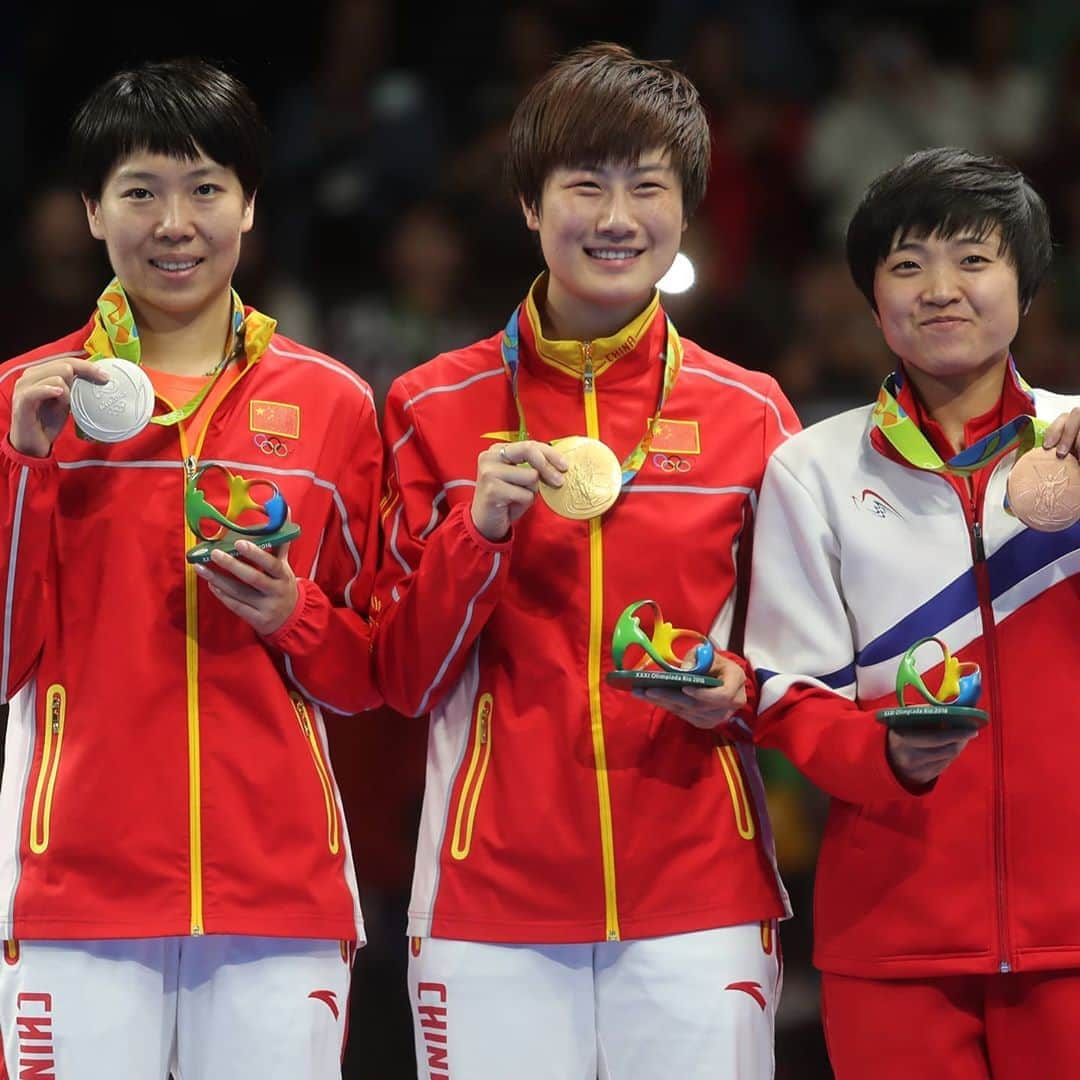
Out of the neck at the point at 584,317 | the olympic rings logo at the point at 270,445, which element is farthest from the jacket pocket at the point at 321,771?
the neck at the point at 584,317

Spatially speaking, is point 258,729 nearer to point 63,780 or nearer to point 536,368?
point 63,780

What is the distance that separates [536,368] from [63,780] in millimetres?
992

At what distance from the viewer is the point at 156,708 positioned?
2.86 metres

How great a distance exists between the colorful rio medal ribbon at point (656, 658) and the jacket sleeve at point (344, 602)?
43 cm

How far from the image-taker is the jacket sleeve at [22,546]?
2.81m

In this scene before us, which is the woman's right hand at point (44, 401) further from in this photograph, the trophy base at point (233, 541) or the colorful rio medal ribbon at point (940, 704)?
the colorful rio medal ribbon at point (940, 704)

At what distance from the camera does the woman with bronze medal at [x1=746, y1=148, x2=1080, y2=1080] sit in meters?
2.73

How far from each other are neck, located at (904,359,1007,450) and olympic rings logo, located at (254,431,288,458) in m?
1.03

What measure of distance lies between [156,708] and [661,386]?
96 centimetres

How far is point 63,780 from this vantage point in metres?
2.84

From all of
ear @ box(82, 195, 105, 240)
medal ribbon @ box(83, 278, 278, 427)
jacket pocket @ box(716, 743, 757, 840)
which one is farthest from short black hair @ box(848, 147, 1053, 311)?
ear @ box(82, 195, 105, 240)

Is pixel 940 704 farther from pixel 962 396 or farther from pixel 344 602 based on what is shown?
pixel 344 602

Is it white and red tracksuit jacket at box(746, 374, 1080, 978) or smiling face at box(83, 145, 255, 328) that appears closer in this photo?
white and red tracksuit jacket at box(746, 374, 1080, 978)

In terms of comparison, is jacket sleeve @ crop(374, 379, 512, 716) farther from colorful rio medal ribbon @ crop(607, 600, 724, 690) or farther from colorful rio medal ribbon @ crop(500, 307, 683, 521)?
colorful rio medal ribbon @ crop(607, 600, 724, 690)
